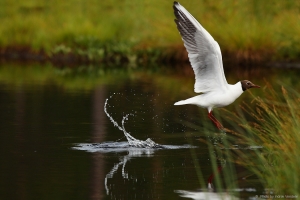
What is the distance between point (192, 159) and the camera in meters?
9.77

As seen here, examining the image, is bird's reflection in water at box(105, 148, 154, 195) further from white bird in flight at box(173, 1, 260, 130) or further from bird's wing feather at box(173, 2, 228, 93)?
bird's wing feather at box(173, 2, 228, 93)

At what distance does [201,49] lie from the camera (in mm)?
11000

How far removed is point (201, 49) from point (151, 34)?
57.0 ft

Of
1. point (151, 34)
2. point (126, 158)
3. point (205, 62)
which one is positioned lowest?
point (126, 158)

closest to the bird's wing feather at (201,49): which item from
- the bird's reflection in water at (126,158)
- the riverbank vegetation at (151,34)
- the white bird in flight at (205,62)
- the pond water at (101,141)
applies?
the white bird in flight at (205,62)

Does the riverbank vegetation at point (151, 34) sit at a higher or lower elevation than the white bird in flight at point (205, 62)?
higher

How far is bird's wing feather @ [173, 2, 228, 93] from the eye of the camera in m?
10.9

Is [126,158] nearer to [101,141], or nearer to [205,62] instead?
[101,141]

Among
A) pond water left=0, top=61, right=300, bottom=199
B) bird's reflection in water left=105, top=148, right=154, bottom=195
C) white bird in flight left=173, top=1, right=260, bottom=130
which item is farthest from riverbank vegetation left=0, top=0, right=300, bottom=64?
bird's reflection in water left=105, top=148, right=154, bottom=195

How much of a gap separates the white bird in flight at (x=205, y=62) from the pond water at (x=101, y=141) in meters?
0.54

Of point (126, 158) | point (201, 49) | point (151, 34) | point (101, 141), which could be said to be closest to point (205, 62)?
point (201, 49)

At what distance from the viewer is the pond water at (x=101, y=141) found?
8.02 meters

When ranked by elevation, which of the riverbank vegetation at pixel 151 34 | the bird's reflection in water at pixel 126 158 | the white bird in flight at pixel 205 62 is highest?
the riverbank vegetation at pixel 151 34

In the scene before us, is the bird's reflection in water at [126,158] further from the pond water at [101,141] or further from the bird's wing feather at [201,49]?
the bird's wing feather at [201,49]
